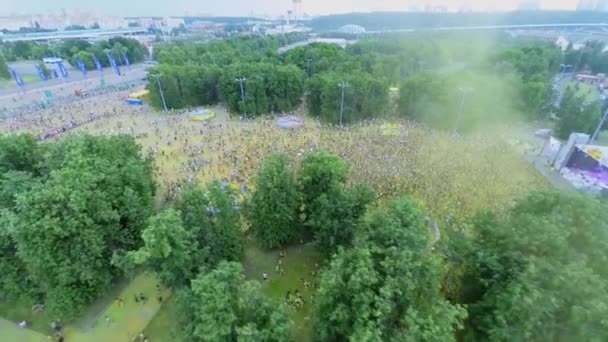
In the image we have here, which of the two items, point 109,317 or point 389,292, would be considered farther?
point 109,317

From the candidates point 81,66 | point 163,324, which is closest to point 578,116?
point 163,324

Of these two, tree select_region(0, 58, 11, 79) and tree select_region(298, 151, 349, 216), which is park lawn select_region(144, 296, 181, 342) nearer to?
tree select_region(298, 151, 349, 216)

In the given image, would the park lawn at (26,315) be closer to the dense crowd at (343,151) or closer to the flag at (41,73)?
the dense crowd at (343,151)

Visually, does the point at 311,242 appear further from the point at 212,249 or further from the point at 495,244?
the point at 495,244

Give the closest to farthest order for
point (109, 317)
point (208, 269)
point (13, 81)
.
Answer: point (208, 269) → point (109, 317) → point (13, 81)

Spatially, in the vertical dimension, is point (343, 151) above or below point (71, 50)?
below

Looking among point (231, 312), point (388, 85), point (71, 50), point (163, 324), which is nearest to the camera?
point (231, 312)

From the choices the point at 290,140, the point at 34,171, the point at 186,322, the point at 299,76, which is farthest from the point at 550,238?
the point at 299,76

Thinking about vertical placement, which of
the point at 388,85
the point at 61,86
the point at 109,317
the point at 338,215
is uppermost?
the point at 388,85

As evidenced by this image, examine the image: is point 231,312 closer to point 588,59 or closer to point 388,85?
point 388,85
